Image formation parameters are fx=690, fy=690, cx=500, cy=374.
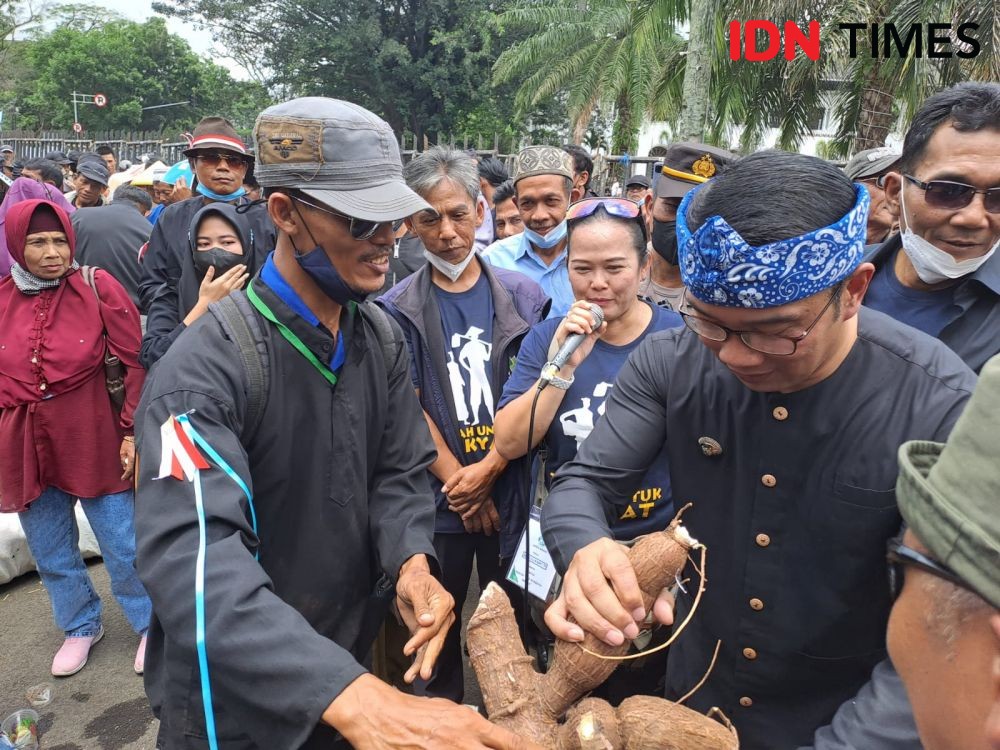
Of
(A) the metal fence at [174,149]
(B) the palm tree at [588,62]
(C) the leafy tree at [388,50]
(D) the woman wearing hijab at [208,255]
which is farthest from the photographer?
(C) the leafy tree at [388,50]

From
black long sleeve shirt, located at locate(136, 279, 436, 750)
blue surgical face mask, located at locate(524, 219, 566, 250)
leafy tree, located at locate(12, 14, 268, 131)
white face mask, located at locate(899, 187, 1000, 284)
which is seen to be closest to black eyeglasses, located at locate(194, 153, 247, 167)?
blue surgical face mask, located at locate(524, 219, 566, 250)

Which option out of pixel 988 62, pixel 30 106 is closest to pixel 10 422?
pixel 988 62

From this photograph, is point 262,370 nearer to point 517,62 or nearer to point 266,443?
point 266,443

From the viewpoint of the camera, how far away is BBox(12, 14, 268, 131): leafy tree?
43188 mm

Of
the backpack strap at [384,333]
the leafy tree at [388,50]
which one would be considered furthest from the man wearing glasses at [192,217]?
the leafy tree at [388,50]

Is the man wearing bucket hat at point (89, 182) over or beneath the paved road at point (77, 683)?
over

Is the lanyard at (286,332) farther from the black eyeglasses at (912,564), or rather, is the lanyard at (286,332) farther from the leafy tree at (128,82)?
the leafy tree at (128,82)

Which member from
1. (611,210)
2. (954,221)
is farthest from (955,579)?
(611,210)

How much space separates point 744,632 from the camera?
1.84 m

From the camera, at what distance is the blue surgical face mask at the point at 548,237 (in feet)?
13.8

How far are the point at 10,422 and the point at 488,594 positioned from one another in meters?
3.28

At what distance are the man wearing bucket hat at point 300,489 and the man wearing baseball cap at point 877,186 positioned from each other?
3.16 meters

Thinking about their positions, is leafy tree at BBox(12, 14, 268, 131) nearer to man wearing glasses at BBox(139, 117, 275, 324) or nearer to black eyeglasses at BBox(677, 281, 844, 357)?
man wearing glasses at BBox(139, 117, 275, 324)

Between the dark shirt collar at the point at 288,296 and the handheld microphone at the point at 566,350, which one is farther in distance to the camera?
the handheld microphone at the point at 566,350
